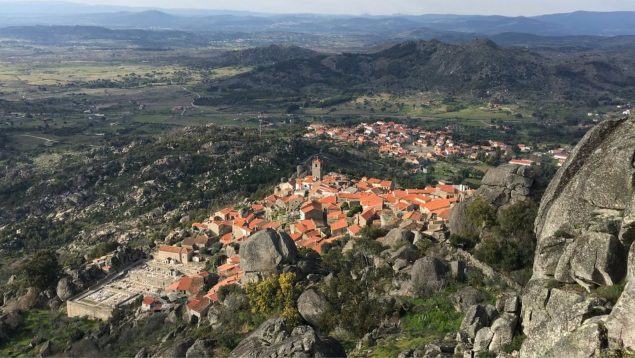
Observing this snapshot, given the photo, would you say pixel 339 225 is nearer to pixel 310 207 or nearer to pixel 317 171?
pixel 310 207

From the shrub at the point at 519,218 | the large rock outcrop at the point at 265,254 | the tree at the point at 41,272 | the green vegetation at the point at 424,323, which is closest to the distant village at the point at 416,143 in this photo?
the tree at the point at 41,272

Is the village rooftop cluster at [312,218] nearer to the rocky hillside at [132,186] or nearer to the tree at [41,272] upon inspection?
the tree at [41,272]

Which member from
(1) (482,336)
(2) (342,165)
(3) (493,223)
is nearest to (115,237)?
(2) (342,165)

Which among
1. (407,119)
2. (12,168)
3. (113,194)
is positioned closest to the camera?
(113,194)

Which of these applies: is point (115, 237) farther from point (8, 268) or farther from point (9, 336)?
point (9, 336)

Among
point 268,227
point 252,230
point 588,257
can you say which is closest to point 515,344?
point 588,257

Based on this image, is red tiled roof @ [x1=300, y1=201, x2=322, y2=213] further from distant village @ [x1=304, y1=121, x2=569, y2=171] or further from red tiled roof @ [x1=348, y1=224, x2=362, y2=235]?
distant village @ [x1=304, y1=121, x2=569, y2=171]
